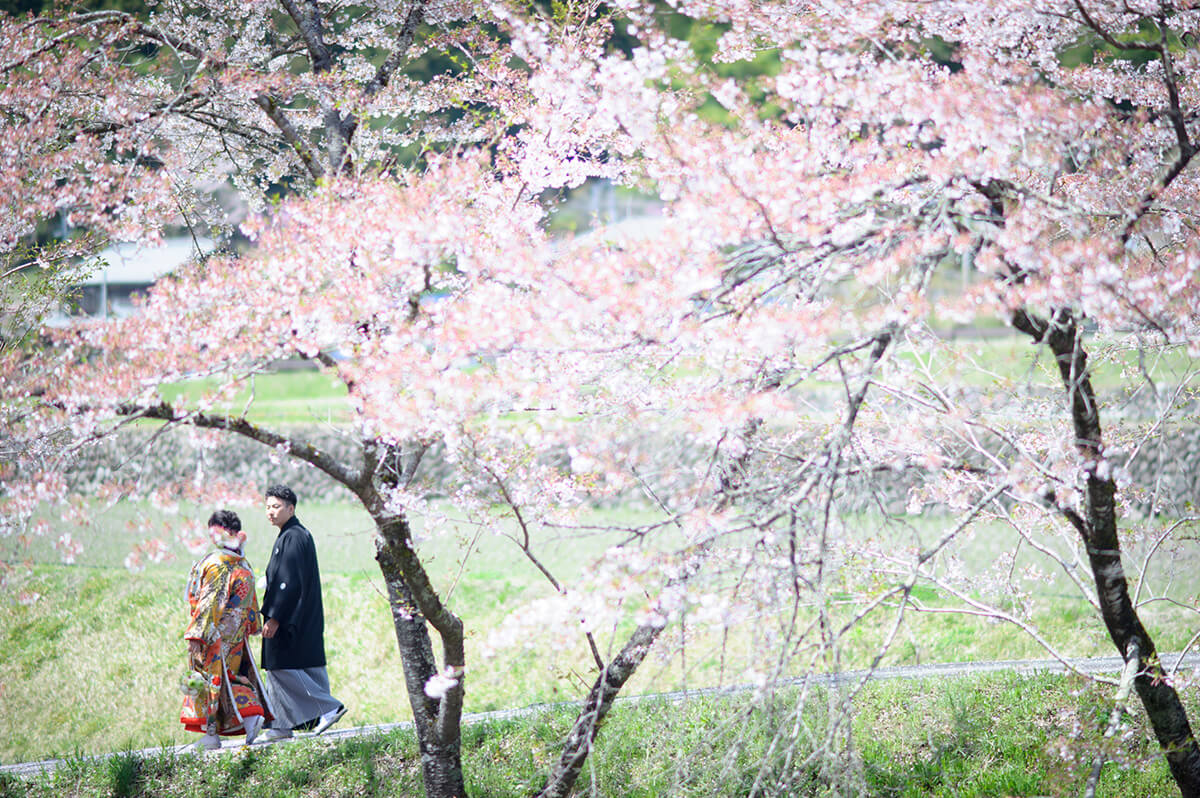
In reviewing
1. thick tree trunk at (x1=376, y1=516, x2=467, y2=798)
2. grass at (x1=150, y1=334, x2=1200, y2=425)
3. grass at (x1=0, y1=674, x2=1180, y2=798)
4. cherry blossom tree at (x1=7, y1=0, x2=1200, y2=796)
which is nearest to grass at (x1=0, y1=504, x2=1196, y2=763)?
grass at (x1=0, y1=674, x2=1180, y2=798)

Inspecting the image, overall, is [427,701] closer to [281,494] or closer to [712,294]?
[281,494]

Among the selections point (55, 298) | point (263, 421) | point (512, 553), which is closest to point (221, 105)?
point (55, 298)

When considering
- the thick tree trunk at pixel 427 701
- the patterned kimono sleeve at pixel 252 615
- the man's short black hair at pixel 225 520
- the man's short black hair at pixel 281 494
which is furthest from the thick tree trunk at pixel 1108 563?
the patterned kimono sleeve at pixel 252 615

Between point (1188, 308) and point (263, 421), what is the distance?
1491cm

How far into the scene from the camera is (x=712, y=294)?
3.15 m

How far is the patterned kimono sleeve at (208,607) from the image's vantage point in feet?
16.8

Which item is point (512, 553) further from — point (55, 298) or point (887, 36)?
point (887, 36)

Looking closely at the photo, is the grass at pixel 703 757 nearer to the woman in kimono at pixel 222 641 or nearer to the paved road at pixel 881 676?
the paved road at pixel 881 676

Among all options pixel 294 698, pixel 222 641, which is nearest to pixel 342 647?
pixel 294 698

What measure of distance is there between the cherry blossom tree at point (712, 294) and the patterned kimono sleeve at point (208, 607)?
122cm

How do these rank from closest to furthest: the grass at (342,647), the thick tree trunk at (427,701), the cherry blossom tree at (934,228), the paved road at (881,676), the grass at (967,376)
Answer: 1. the cherry blossom tree at (934,228)
2. the grass at (967,376)
3. the thick tree trunk at (427,701)
4. the paved road at (881,676)
5. the grass at (342,647)

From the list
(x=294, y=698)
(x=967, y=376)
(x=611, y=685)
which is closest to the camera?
(x=611, y=685)

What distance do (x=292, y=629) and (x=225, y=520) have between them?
757 mm

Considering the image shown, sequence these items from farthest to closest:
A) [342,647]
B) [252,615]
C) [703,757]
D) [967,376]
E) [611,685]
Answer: [342,647]
[252,615]
[703,757]
[967,376]
[611,685]
